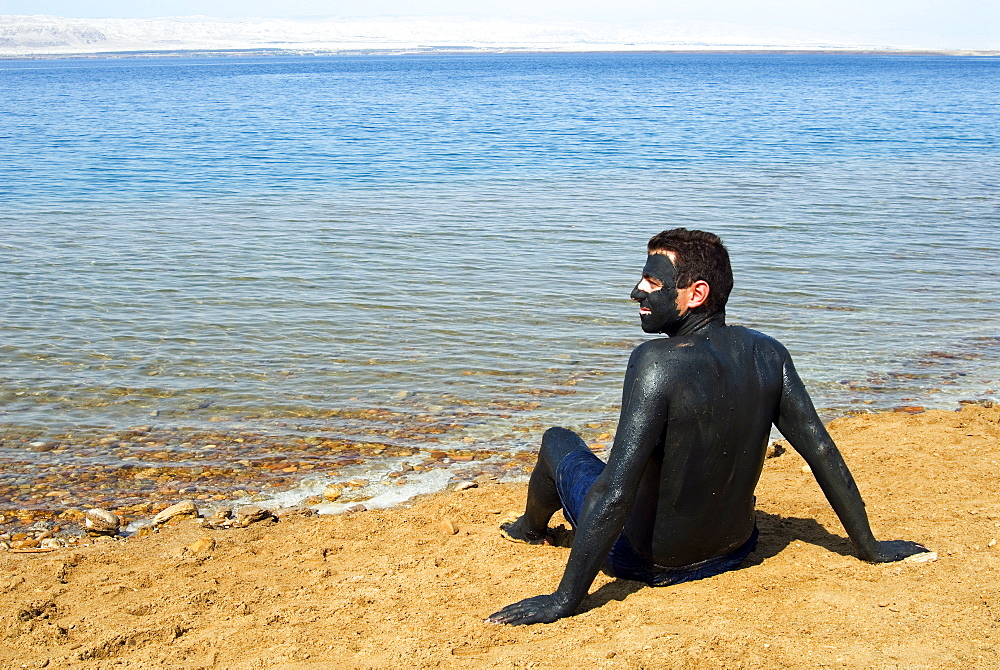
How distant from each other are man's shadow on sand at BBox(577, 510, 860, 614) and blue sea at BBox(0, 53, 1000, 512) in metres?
2.41

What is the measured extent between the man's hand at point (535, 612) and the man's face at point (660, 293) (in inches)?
44.7

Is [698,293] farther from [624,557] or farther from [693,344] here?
[624,557]

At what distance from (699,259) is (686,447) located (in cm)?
72

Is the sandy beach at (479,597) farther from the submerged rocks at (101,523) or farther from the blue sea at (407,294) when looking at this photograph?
the blue sea at (407,294)

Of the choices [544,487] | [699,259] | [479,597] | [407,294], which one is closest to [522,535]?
[544,487]

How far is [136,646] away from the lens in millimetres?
4070

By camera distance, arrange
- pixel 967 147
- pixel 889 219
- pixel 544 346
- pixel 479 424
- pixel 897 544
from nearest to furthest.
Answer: pixel 897 544, pixel 479 424, pixel 544 346, pixel 889 219, pixel 967 147

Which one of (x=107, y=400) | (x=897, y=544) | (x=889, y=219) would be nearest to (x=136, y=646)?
(x=897, y=544)

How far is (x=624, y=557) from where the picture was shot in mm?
4316

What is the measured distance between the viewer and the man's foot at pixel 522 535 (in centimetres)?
498

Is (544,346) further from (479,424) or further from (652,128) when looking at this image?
(652,128)

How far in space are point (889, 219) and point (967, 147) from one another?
15.0 m

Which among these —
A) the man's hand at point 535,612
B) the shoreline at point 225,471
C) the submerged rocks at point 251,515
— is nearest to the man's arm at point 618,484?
the man's hand at point 535,612

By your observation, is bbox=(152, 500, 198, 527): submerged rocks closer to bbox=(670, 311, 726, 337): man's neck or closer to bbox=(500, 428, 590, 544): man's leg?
bbox=(500, 428, 590, 544): man's leg
